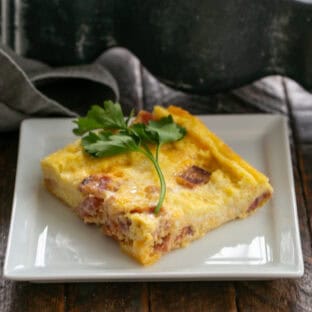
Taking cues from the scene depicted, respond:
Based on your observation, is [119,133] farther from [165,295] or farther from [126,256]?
Result: [165,295]

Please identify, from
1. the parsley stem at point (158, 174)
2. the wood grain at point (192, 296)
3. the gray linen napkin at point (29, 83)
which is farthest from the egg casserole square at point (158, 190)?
the gray linen napkin at point (29, 83)

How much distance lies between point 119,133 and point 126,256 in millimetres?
454

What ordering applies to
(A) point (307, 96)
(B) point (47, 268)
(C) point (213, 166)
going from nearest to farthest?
(B) point (47, 268)
(C) point (213, 166)
(A) point (307, 96)

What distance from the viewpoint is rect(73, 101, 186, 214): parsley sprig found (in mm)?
2467

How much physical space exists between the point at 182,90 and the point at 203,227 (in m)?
0.82

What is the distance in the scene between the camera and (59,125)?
2793mm

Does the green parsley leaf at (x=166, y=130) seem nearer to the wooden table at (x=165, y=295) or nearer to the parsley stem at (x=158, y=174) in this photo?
the parsley stem at (x=158, y=174)

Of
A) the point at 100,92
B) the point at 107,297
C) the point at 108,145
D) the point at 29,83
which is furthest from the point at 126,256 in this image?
the point at 100,92

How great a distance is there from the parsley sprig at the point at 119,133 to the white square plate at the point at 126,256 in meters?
0.22

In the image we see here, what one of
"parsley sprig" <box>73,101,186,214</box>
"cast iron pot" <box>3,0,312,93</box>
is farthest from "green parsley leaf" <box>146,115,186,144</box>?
"cast iron pot" <box>3,0,312,93</box>

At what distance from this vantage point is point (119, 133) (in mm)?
2541

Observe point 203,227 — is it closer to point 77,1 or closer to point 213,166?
point 213,166

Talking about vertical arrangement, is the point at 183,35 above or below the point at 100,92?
above

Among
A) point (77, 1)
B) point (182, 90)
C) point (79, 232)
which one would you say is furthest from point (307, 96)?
point (79, 232)
